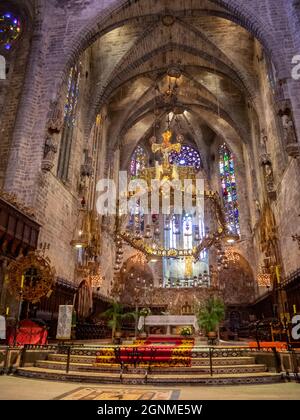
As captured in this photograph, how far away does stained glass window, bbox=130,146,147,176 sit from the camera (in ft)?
102

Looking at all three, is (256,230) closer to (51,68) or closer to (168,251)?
(168,251)

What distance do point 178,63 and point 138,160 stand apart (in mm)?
10612

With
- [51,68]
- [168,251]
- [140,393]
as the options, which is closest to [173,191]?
[168,251]

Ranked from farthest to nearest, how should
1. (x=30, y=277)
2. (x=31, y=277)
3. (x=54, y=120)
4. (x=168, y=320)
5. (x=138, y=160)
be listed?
(x=138, y=160) < (x=168, y=320) < (x=54, y=120) < (x=30, y=277) < (x=31, y=277)

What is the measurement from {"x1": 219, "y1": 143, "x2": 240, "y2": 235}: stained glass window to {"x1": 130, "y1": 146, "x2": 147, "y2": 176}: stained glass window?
7694 millimetres

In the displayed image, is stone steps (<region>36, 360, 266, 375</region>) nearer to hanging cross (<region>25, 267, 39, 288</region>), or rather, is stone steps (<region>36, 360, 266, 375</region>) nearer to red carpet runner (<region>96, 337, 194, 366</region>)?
red carpet runner (<region>96, 337, 194, 366</region>)

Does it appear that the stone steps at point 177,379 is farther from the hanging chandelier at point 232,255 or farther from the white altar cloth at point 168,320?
the hanging chandelier at point 232,255

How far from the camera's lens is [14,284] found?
893cm

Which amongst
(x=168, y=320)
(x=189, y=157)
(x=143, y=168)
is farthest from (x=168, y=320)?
(x=189, y=157)

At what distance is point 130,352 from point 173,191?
9337 mm

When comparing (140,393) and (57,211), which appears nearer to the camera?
(140,393)

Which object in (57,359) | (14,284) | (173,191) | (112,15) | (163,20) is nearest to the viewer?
(57,359)

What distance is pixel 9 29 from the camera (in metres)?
17.4

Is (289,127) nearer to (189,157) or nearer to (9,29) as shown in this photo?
(9,29)
